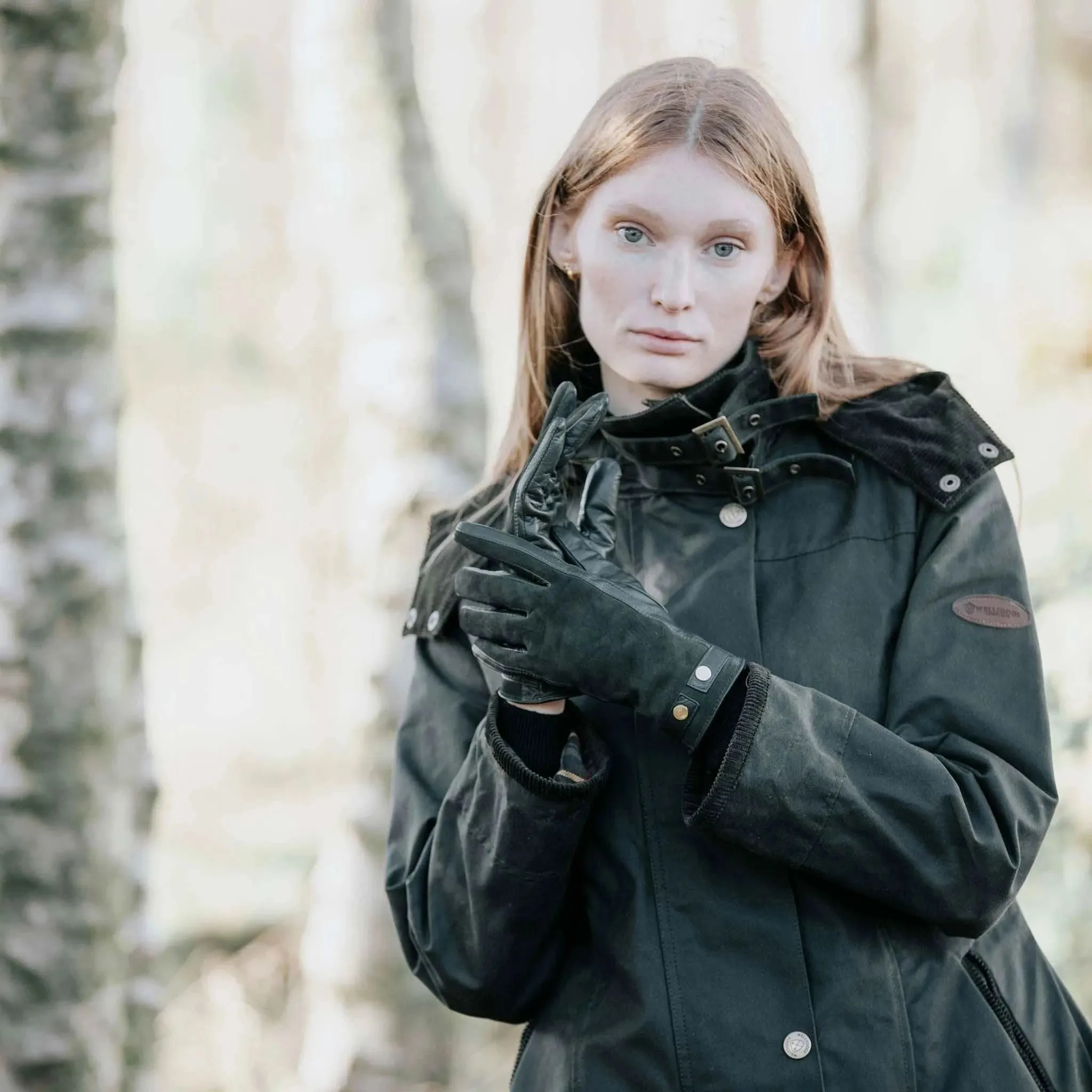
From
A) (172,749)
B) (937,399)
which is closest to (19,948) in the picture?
(937,399)

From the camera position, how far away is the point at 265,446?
9.05 meters

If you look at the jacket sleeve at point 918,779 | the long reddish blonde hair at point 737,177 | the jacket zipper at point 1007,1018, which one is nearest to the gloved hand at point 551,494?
the jacket sleeve at point 918,779

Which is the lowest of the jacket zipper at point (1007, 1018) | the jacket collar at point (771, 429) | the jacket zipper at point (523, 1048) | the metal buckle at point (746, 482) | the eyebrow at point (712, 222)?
the jacket zipper at point (523, 1048)

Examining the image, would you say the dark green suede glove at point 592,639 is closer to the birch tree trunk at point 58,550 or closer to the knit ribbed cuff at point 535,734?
the knit ribbed cuff at point 535,734

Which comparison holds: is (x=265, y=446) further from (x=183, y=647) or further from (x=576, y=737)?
(x=576, y=737)

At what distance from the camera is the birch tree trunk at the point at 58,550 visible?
265 cm

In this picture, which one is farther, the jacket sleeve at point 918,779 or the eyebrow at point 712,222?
the eyebrow at point 712,222

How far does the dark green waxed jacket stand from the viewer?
5.33 feet

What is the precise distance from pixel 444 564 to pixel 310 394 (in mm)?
6898

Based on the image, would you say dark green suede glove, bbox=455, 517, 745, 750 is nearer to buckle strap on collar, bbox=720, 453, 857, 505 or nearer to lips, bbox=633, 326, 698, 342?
buckle strap on collar, bbox=720, 453, 857, 505

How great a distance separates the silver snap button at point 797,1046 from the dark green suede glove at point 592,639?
1.17ft

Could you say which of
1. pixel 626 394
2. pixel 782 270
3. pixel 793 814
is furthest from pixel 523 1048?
pixel 782 270

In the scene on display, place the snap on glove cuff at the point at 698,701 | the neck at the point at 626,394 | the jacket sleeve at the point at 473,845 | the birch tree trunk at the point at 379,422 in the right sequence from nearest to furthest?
the snap on glove cuff at the point at 698,701, the jacket sleeve at the point at 473,845, the neck at the point at 626,394, the birch tree trunk at the point at 379,422

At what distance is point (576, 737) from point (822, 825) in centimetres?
32
